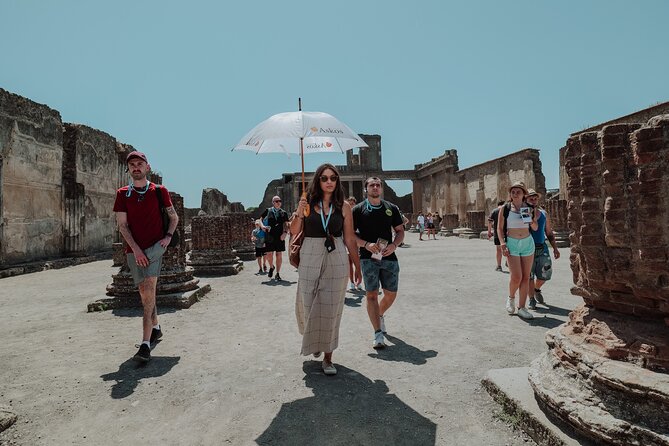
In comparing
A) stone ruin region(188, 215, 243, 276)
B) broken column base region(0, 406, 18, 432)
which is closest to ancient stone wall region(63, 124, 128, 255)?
stone ruin region(188, 215, 243, 276)

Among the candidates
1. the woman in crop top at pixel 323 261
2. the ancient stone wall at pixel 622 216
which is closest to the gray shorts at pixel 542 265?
the ancient stone wall at pixel 622 216

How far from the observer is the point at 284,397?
9.54ft

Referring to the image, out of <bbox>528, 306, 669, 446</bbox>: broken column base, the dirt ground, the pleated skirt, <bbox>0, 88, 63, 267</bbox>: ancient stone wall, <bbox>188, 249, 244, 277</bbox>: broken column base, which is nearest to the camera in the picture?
<bbox>528, 306, 669, 446</bbox>: broken column base

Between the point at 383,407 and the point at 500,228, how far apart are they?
10.4ft

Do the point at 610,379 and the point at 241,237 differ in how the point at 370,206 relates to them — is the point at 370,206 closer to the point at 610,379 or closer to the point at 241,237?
the point at 610,379

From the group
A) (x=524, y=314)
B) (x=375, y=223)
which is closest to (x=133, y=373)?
(x=375, y=223)

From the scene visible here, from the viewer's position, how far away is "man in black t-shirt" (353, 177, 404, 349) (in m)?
3.97

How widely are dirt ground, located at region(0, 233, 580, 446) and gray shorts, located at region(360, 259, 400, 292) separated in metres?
0.59

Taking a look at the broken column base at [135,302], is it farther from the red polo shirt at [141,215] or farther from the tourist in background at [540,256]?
the tourist in background at [540,256]

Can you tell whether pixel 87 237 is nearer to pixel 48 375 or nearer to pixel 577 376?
pixel 48 375

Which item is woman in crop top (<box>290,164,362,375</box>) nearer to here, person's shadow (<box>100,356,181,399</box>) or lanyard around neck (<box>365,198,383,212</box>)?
lanyard around neck (<box>365,198,383,212</box>)

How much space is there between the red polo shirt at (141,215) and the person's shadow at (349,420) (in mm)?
2065

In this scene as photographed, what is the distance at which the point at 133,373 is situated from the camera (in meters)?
3.44

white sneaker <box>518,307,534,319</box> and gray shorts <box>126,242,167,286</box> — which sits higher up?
gray shorts <box>126,242,167,286</box>
